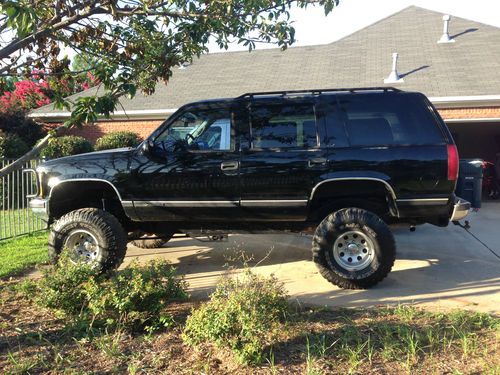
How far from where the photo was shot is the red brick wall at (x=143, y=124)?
12211 mm

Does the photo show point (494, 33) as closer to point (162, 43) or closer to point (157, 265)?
point (162, 43)

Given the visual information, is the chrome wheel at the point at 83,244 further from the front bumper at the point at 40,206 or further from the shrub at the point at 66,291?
the shrub at the point at 66,291

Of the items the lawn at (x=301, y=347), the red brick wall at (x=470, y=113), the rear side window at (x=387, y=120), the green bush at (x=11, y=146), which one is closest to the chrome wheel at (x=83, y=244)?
the lawn at (x=301, y=347)

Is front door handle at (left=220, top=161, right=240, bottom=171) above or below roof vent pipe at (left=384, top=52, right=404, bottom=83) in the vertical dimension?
below

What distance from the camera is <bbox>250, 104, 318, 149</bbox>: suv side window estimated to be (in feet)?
17.8

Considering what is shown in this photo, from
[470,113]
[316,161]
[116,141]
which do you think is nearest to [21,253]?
[316,161]

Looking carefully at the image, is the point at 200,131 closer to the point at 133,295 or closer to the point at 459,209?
the point at 133,295

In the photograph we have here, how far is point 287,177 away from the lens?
5.34m

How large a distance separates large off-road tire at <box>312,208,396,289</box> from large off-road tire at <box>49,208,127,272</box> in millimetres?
2374

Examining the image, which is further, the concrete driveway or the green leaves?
the concrete driveway

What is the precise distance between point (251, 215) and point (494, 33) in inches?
556

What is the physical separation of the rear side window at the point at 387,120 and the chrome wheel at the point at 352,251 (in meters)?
1.10

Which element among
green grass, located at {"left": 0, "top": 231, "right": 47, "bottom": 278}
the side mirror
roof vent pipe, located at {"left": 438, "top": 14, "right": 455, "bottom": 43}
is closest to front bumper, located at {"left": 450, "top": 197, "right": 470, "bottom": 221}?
the side mirror

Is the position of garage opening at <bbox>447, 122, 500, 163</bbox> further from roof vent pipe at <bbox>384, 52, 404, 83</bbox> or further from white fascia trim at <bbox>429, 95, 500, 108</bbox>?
roof vent pipe at <bbox>384, 52, 404, 83</bbox>
